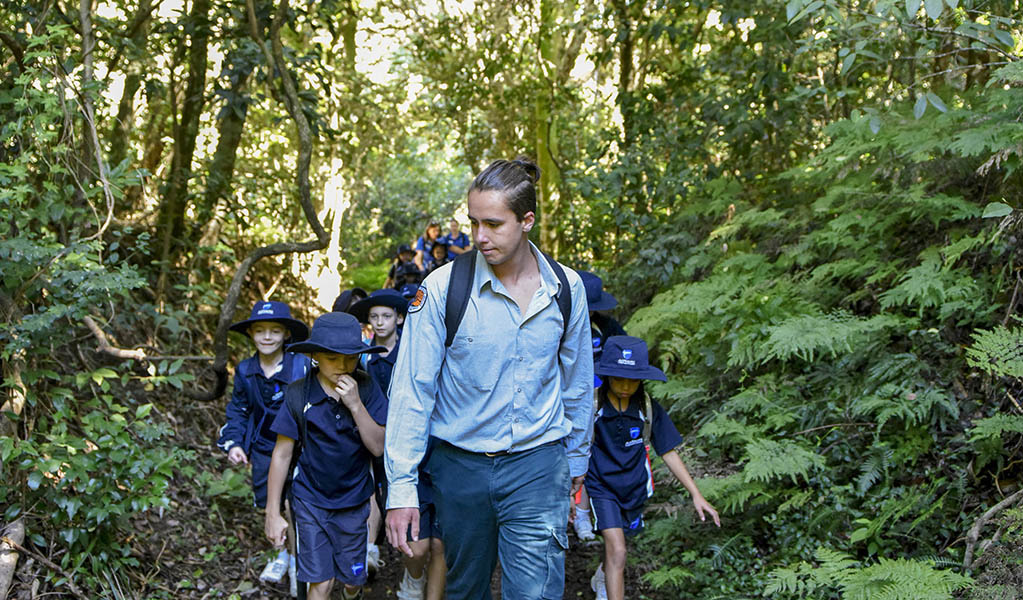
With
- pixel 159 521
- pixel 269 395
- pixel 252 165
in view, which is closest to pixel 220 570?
pixel 159 521

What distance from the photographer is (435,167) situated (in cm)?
3048

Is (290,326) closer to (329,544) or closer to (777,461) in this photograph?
(329,544)

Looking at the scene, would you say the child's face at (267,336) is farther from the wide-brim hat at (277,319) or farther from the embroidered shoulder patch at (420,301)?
the embroidered shoulder patch at (420,301)

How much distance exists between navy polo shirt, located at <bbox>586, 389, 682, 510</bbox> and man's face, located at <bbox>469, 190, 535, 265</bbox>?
91.7 inches

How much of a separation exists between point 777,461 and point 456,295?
3187 millimetres

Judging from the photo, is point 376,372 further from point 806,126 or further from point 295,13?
→ point 806,126

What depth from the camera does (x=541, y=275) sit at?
392 centimetres

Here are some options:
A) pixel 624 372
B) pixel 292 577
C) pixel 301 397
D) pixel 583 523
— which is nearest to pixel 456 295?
pixel 301 397

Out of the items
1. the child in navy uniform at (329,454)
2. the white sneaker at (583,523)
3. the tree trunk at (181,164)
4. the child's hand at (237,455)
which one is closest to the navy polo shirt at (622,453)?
the white sneaker at (583,523)

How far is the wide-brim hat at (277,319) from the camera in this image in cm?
641

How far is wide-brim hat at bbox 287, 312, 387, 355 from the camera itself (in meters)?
4.93

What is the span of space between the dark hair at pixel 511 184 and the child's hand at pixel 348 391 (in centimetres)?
174

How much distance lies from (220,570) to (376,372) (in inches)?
75.3

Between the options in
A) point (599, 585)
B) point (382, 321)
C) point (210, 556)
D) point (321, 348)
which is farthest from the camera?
point (382, 321)
